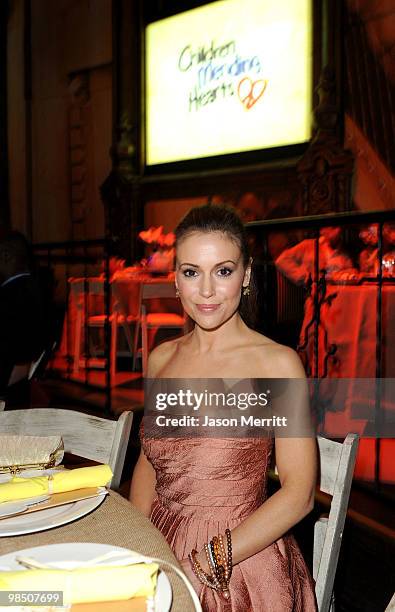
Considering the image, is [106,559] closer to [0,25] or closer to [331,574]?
[331,574]

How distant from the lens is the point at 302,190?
5.35 metres

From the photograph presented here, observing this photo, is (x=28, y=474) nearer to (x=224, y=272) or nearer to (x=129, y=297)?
(x=224, y=272)

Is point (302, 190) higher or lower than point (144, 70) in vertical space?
lower

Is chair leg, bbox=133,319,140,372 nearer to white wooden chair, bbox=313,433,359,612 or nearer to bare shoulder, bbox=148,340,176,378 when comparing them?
bare shoulder, bbox=148,340,176,378

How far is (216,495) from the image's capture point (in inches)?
52.2

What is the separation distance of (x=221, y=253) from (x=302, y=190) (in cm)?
413

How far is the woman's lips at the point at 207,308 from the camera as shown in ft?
4.57

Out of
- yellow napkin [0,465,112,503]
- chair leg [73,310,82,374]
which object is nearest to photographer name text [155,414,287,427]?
yellow napkin [0,465,112,503]

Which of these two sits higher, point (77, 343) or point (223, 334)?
point (223, 334)

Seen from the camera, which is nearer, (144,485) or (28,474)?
(28,474)

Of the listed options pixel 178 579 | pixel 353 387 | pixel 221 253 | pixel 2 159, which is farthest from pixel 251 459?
pixel 2 159

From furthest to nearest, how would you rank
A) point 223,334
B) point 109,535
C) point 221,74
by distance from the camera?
point 221,74 → point 223,334 → point 109,535

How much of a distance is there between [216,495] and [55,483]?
1.40 feet

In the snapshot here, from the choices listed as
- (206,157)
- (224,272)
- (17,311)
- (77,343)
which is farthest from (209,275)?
(206,157)
